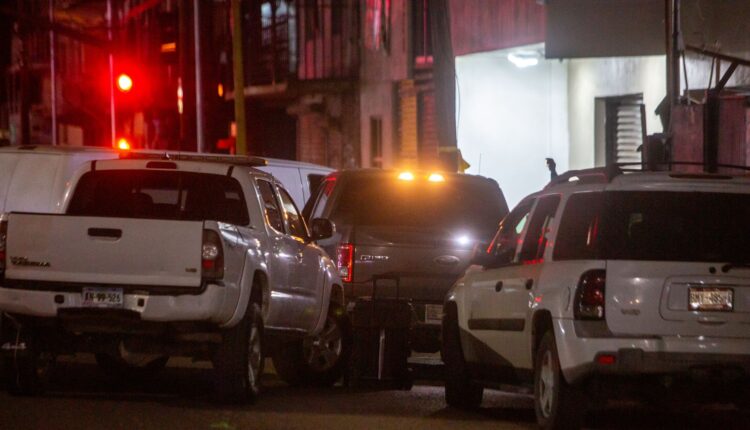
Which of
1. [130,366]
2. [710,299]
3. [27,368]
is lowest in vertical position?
[130,366]

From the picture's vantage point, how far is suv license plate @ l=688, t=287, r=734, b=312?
973 cm

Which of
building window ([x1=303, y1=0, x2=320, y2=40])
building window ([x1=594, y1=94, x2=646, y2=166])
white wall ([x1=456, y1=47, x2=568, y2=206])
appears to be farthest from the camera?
building window ([x1=303, y1=0, x2=320, y2=40])

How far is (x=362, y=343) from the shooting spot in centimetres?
1363

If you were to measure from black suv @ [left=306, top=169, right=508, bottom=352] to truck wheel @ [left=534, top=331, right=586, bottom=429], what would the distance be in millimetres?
3624

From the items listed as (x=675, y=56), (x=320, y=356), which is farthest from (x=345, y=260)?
(x=675, y=56)

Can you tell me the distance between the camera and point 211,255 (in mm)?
11242

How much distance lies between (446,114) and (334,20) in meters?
15.0

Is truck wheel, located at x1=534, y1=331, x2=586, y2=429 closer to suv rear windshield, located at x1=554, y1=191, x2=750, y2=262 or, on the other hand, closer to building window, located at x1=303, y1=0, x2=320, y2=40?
suv rear windshield, located at x1=554, y1=191, x2=750, y2=262

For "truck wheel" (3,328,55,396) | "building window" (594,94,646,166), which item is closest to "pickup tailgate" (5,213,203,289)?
"truck wheel" (3,328,55,396)

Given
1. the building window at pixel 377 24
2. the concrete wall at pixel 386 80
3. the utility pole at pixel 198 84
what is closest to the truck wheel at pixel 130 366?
the utility pole at pixel 198 84

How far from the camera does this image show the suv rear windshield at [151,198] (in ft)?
41.5

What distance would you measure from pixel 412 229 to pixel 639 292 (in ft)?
16.2

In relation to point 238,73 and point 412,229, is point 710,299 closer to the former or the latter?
point 412,229

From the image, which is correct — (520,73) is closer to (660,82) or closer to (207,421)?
(660,82)
